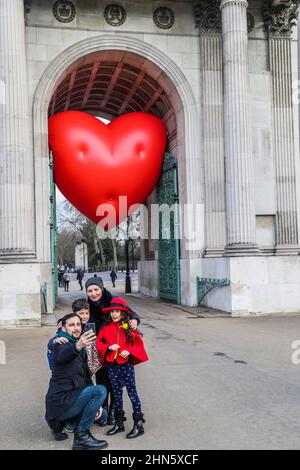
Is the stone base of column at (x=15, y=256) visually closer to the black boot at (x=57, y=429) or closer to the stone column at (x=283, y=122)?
the stone column at (x=283, y=122)

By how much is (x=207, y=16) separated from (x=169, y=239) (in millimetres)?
7923

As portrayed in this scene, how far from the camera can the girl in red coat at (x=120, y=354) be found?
5.79 m

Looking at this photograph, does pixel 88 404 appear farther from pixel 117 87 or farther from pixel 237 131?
pixel 117 87

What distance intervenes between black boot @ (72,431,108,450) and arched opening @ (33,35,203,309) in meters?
12.6

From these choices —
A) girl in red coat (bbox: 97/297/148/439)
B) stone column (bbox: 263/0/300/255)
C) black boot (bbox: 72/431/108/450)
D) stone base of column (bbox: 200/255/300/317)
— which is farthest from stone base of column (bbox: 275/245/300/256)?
black boot (bbox: 72/431/108/450)

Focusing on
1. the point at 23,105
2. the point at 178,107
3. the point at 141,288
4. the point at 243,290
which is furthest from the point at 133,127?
the point at 141,288

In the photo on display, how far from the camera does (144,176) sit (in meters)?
20.1

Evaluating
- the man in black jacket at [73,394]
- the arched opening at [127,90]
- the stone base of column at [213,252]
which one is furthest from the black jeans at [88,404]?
the stone base of column at [213,252]

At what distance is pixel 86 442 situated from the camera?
213 inches

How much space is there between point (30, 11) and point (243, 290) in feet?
36.8

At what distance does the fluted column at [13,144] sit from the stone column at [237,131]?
19.9 feet

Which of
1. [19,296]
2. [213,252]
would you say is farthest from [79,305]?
[213,252]

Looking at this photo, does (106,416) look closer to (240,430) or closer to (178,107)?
(240,430)

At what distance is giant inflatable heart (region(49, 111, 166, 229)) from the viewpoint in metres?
18.7
